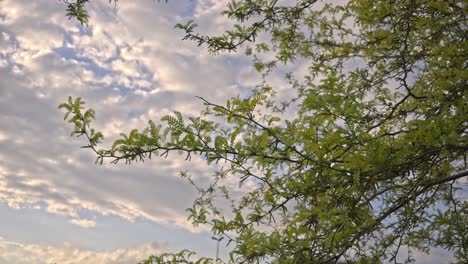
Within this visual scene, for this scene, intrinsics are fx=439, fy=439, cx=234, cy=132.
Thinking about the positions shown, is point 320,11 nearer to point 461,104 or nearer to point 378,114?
point 378,114

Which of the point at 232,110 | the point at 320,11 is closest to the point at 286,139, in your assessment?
the point at 232,110

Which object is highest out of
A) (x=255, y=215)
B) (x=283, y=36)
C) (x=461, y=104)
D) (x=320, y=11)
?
(x=320, y=11)

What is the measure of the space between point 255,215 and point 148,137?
1244mm

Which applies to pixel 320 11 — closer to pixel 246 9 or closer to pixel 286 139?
pixel 246 9

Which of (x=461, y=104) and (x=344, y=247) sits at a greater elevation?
(x=461, y=104)

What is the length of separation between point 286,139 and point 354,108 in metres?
0.54

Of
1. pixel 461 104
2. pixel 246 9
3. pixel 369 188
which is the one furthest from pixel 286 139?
pixel 246 9

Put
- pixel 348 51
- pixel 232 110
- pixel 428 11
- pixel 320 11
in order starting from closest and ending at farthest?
1. pixel 232 110
2. pixel 428 11
3. pixel 348 51
4. pixel 320 11

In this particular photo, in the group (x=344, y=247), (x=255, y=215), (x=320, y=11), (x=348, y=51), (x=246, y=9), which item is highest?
(x=320, y=11)

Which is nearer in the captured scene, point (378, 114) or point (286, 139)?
point (286, 139)

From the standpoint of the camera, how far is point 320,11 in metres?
7.05

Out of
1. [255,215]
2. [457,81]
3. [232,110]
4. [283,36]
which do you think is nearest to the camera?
[232,110]

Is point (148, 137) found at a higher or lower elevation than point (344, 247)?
higher

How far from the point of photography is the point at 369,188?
10.3ft
